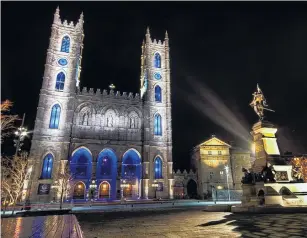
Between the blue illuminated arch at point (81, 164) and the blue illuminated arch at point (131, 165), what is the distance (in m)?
7.16

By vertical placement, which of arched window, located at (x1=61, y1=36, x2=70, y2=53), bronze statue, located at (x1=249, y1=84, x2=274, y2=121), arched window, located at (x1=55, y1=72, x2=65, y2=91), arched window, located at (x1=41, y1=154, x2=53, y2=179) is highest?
arched window, located at (x1=61, y1=36, x2=70, y2=53)

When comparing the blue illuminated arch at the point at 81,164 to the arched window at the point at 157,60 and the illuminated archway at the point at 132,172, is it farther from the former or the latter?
the arched window at the point at 157,60

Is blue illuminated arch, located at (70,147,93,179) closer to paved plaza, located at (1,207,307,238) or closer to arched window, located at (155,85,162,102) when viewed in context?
arched window, located at (155,85,162,102)

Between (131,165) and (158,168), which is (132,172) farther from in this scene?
(158,168)

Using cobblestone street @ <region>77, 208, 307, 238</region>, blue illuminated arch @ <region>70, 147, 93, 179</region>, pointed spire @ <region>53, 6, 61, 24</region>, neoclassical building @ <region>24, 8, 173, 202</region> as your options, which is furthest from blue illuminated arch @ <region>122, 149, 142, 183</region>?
pointed spire @ <region>53, 6, 61, 24</region>

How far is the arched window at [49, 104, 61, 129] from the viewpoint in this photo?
4266 centimetres

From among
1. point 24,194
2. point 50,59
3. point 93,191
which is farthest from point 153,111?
point 24,194

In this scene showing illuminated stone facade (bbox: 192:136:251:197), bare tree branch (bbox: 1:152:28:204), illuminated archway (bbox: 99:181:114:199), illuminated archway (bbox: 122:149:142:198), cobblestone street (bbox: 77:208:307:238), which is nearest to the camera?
cobblestone street (bbox: 77:208:307:238)

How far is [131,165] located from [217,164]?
2126 cm

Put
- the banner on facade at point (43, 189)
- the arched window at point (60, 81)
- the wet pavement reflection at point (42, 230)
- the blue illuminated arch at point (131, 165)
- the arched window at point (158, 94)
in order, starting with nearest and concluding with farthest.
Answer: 1. the wet pavement reflection at point (42, 230)
2. the banner on facade at point (43, 189)
3. the blue illuminated arch at point (131, 165)
4. the arched window at point (60, 81)
5. the arched window at point (158, 94)

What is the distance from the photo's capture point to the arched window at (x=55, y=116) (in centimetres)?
4266

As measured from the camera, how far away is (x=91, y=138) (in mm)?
44156

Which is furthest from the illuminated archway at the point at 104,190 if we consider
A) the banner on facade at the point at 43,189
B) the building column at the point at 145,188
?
the banner on facade at the point at 43,189

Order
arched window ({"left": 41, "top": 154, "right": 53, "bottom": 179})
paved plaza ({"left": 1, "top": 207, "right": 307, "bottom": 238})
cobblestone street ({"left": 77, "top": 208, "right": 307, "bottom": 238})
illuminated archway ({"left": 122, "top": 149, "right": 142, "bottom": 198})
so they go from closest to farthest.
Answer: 1. paved plaza ({"left": 1, "top": 207, "right": 307, "bottom": 238})
2. cobblestone street ({"left": 77, "top": 208, "right": 307, "bottom": 238})
3. arched window ({"left": 41, "top": 154, "right": 53, "bottom": 179})
4. illuminated archway ({"left": 122, "top": 149, "right": 142, "bottom": 198})
